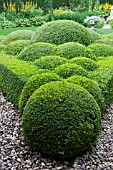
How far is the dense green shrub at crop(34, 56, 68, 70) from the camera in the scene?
550cm

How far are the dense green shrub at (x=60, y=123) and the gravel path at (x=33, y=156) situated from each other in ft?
0.37

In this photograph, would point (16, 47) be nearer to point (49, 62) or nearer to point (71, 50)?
point (71, 50)

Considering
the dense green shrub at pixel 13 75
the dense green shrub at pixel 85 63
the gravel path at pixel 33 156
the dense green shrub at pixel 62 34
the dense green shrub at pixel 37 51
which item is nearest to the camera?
the gravel path at pixel 33 156

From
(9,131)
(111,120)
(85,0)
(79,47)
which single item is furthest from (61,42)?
(85,0)

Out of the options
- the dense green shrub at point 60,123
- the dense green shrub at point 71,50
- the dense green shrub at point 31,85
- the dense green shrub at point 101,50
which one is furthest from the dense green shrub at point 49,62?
the dense green shrub at point 60,123

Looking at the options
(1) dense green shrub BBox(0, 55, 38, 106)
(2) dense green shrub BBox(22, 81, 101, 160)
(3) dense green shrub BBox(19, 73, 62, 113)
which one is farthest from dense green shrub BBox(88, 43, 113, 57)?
(2) dense green shrub BBox(22, 81, 101, 160)

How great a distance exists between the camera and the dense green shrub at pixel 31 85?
14.5 ft

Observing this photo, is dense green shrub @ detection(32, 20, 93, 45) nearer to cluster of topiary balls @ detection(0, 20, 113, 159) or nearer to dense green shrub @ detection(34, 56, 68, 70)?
cluster of topiary balls @ detection(0, 20, 113, 159)

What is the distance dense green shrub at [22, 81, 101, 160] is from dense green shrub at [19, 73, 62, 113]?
0.58 meters

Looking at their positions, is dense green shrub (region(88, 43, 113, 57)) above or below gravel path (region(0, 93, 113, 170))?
above

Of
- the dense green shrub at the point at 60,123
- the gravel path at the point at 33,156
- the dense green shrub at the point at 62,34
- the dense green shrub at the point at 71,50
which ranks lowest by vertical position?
the gravel path at the point at 33,156

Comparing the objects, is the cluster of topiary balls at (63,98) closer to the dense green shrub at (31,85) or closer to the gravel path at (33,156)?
the dense green shrub at (31,85)

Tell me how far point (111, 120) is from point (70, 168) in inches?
63.4

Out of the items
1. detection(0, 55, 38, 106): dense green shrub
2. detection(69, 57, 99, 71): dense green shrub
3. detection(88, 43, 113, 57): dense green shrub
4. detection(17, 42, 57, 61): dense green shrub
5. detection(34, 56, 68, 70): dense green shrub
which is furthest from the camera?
detection(88, 43, 113, 57): dense green shrub
